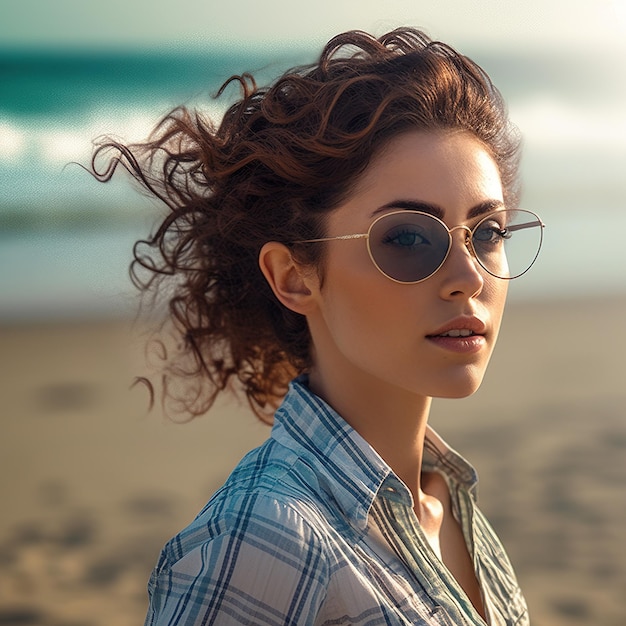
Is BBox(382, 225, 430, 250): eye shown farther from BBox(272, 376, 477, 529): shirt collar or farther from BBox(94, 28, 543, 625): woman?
BBox(272, 376, 477, 529): shirt collar

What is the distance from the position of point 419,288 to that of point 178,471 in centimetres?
420

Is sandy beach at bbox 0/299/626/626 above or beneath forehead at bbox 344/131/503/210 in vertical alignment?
above

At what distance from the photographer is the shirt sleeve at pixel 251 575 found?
1599 mm

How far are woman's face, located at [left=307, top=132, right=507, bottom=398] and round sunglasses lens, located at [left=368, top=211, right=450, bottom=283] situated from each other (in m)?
0.02

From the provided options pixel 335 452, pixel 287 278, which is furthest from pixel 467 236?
pixel 335 452

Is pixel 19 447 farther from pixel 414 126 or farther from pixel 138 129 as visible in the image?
pixel 138 129

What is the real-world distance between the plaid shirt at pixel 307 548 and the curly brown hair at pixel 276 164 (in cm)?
41

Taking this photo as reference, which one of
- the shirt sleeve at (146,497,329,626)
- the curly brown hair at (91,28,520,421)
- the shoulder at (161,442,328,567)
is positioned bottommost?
the shirt sleeve at (146,497,329,626)

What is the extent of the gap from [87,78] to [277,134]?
11.8 meters

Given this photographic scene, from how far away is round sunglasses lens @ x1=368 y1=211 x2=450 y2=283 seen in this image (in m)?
1.99

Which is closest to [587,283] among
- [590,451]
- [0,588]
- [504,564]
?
[590,451]

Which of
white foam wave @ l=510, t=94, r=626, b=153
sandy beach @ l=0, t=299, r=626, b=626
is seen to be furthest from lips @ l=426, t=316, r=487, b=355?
white foam wave @ l=510, t=94, r=626, b=153

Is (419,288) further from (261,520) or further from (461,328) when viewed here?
(261,520)

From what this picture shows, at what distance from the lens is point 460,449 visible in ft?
19.8
